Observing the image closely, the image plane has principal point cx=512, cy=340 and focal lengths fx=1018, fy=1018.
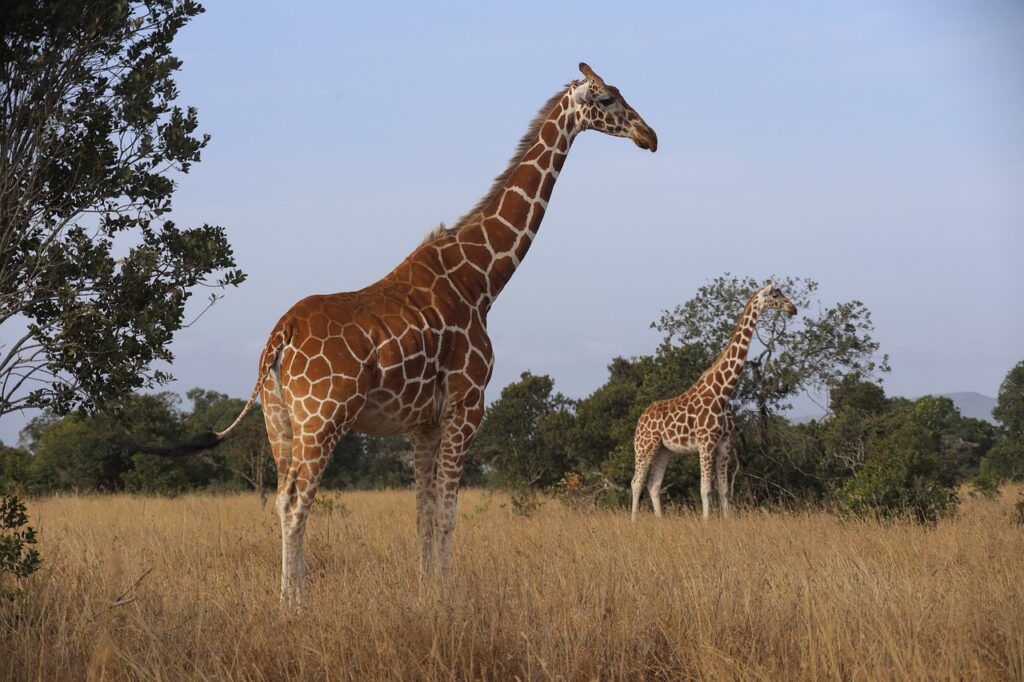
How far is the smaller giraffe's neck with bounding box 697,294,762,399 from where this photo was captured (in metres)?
14.7

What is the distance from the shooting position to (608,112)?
9.00 m

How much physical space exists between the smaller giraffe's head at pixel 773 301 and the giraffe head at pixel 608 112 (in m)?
6.62

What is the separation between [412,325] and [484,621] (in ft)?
9.37

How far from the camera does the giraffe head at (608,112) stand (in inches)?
352

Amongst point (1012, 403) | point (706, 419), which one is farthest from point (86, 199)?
point (1012, 403)

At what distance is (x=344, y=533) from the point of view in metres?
10.2

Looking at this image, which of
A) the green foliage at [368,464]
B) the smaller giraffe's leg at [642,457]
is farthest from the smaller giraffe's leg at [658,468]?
the green foliage at [368,464]

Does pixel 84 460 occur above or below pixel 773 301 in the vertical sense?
below

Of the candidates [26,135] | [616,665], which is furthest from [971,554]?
[26,135]

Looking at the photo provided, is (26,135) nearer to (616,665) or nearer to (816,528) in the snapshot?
(616,665)

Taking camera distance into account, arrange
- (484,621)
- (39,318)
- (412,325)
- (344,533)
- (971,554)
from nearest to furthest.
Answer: (484,621)
(39,318)
(412,325)
(971,554)
(344,533)

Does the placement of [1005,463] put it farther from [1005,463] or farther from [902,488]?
[902,488]

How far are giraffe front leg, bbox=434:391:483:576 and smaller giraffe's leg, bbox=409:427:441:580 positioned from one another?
15cm

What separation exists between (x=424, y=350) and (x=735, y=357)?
808 cm
